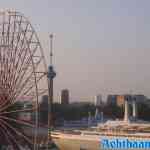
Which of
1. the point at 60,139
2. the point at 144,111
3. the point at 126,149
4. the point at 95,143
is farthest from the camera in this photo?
the point at 144,111

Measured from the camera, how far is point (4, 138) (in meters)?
26.4

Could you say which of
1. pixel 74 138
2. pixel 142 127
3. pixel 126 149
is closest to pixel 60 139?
pixel 74 138

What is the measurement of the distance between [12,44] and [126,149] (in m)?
13.0

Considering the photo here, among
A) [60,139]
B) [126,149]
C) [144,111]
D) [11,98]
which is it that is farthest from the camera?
[144,111]

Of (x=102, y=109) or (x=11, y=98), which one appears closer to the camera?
(x=11, y=98)

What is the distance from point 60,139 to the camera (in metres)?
47.0

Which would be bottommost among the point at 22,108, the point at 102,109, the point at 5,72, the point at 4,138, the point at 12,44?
the point at 102,109

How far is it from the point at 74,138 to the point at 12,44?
20.3 m

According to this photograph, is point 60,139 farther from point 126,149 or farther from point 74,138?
point 126,149

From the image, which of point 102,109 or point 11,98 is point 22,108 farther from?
point 102,109

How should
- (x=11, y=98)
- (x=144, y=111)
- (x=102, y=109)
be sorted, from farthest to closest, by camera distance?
(x=102, y=109) → (x=144, y=111) → (x=11, y=98)

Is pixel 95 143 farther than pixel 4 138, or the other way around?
pixel 95 143

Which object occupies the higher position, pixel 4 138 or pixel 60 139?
pixel 4 138

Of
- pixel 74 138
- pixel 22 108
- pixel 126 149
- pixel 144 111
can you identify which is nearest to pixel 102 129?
pixel 74 138
